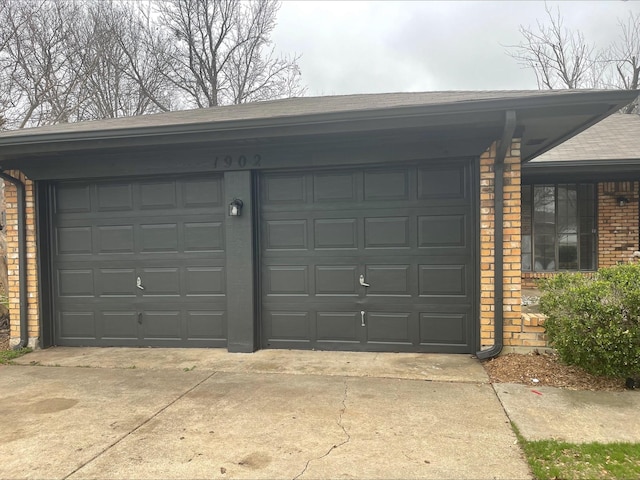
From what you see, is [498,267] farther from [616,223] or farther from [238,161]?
[616,223]

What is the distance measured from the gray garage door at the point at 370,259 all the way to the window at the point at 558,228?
16.1 feet

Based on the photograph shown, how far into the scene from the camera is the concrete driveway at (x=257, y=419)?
291 cm

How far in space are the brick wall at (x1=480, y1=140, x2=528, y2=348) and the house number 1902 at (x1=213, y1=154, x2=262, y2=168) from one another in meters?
2.69

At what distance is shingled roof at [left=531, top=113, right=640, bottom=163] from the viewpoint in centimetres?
813

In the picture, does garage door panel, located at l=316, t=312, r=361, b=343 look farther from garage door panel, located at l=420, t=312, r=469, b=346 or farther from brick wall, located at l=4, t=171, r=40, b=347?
brick wall, located at l=4, t=171, r=40, b=347

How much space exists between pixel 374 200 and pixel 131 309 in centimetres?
358

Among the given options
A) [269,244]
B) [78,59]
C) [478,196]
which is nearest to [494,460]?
[478,196]

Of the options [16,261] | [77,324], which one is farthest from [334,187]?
[16,261]

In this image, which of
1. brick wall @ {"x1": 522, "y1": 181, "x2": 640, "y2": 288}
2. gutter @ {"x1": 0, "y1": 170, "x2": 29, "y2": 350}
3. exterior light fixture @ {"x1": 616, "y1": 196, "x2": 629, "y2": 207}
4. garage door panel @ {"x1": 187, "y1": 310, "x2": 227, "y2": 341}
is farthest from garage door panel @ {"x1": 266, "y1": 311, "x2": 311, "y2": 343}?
exterior light fixture @ {"x1": 616, "y1": 196, "x2": 629, "y2": 207}

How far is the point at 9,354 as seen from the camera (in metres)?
5.81

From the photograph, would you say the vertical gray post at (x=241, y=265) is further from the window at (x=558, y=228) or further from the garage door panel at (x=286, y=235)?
the window at (x=558, y=228)

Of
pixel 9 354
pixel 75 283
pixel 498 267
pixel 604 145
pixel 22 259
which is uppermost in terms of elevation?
pixel 604 145

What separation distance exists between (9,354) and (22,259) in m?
1.25

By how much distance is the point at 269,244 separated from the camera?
5789 mm
